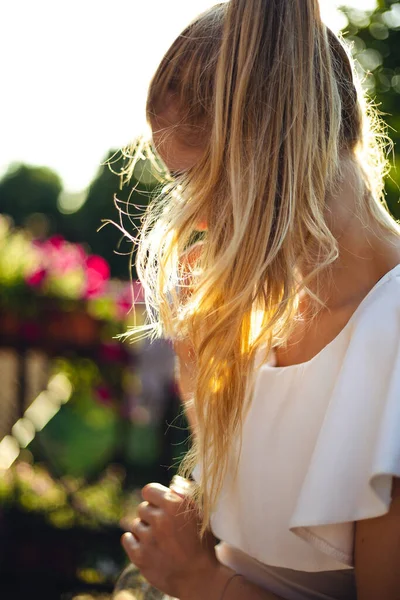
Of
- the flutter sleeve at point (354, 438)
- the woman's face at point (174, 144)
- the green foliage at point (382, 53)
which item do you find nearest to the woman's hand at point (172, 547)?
the flutter sleeve at point (354, 438)

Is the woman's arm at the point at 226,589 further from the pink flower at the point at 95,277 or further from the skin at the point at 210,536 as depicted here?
the pink flower at the point at 95,277

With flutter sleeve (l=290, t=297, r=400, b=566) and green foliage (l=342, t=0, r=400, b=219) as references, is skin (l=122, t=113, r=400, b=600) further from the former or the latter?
green foliage (l=342, t=0, r=400, b=219)

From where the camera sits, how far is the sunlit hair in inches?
47.6

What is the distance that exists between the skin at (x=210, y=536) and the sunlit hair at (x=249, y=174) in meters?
0.04

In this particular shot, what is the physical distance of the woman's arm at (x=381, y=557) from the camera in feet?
3.47

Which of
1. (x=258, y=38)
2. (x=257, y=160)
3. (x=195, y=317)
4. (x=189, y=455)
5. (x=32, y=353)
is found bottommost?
(x=32, y=353)

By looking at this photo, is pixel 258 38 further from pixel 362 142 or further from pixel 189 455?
pixel 189 455

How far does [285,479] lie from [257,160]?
57 centimetres

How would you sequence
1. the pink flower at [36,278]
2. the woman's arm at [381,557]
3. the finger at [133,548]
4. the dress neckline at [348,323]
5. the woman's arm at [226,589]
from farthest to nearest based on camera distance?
the pink flower at [36,278] → the finger at [133,548] → the woman's arm at [226,589] → the dress neckline at [348,323] → the woman's arm at [381,557]

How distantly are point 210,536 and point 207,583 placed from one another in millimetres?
108

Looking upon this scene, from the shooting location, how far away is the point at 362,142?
1.36 metres

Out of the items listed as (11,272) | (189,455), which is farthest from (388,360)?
(11,272)

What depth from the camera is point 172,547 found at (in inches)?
53.7

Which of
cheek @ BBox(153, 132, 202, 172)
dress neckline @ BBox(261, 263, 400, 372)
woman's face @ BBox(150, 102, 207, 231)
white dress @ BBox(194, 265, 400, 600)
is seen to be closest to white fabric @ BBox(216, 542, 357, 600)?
white dress @ BBox(194, 265, 400, 600)
